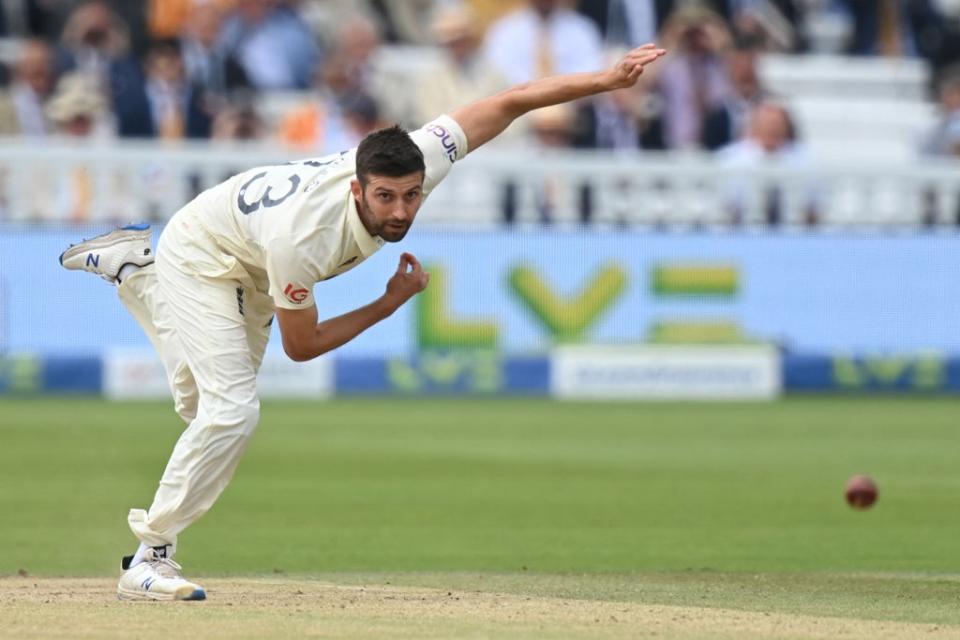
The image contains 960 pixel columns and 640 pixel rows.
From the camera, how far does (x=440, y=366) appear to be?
15.8m

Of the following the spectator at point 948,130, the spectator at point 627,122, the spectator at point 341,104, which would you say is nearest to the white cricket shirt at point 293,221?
the spectator at point 341,104

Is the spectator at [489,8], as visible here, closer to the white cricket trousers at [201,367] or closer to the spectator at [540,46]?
the spectator at [540,46]

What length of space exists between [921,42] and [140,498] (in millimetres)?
12516

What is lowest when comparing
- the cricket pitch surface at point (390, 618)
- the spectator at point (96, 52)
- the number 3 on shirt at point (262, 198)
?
the cricket pitch surface at point (390, 618)

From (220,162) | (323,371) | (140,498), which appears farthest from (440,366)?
(140,498)

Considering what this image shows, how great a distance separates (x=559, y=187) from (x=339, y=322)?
31.9 feet

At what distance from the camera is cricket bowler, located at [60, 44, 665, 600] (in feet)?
20.0

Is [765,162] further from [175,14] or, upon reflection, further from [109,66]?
[109,66]

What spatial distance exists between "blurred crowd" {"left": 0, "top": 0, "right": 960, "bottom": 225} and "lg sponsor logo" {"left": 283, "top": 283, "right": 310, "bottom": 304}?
937cm

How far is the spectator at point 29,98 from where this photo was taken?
52.2 ft

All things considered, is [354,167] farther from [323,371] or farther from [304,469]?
[323,371]

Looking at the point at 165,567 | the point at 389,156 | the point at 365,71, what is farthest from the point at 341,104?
the point at 389,156

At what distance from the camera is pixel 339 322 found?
6398mm

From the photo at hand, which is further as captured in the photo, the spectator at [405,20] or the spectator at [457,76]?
the spectator at [405,20]
